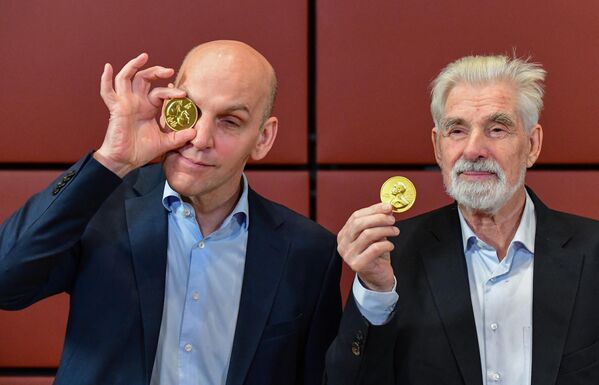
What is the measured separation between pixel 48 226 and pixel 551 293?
108cm

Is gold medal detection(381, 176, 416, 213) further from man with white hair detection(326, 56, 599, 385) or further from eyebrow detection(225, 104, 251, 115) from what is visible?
eyebrow detection(225, 104, 251, 115)

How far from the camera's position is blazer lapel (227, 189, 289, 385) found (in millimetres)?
1713

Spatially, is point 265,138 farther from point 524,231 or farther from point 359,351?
point 524,231

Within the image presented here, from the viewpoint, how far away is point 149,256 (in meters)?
1.70

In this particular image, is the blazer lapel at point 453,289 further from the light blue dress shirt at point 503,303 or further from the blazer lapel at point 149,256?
the blazer lapel at point 149,256

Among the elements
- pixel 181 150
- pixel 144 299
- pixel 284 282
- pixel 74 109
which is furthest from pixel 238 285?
pixel 74 109

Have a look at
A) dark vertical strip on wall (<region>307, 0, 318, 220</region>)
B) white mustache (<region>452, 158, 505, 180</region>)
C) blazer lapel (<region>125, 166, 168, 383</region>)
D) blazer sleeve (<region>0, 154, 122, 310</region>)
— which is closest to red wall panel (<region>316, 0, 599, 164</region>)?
dark vertical strip on wall (<region>307, 0, 318, 220</region>)

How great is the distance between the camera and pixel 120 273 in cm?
168

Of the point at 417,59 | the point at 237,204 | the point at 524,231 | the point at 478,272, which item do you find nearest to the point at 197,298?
the point at 237,204

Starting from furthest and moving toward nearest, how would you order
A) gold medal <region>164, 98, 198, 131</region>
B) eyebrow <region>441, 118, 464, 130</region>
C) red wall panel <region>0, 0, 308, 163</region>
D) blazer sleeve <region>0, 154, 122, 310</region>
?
red wall panel <region>0, 0, 308, 163</region>
eyebrow <region>441, 118, 464, 130</region>
gold medal <region>164, 98, 198, 131</region>
blazer sleeve <region>0, 154, 122, 310</region>

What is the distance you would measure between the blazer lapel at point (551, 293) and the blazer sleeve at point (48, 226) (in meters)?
0.95

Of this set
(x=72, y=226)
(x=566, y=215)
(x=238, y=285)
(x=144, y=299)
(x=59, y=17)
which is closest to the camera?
(x=72, y=226)

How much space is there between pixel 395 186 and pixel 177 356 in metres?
0.60

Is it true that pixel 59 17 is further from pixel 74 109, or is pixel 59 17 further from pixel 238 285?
pixel 238 285
